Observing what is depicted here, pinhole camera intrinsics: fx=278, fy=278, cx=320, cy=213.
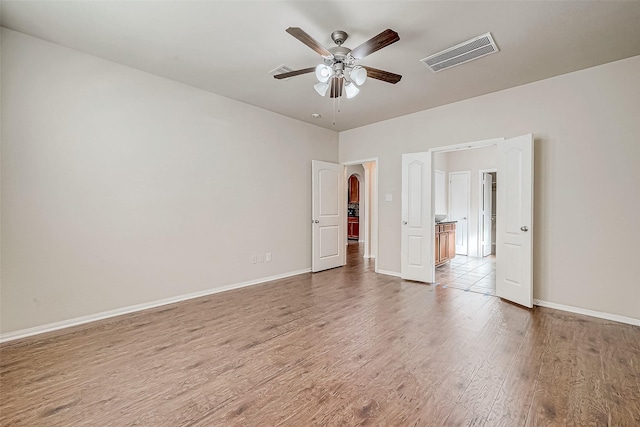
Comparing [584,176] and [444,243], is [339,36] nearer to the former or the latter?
[584,176]

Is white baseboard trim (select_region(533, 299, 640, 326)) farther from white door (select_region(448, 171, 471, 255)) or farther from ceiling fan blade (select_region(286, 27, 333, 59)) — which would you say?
ceiling fan blade (select_region(286, 27, 333, 59))

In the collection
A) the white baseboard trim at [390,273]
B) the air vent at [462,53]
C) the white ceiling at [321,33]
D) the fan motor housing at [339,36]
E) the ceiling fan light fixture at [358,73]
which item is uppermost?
the white ceiling at [321,33]

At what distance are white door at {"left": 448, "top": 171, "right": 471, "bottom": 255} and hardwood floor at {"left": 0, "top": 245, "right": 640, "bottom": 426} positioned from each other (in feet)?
12.9

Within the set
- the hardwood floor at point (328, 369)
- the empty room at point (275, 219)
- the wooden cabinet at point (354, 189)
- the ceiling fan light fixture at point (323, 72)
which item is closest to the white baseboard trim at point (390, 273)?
the empty room at point (275, 219)

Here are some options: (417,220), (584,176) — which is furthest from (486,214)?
(584,176)

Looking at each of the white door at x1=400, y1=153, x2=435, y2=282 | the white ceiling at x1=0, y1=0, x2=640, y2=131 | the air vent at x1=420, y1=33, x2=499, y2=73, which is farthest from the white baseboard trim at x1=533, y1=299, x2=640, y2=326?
the air vent at x1=420, y1=33, x2=499, y2=73

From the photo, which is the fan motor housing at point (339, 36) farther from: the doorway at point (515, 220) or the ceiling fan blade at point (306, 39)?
the doorway at point (515, 220)

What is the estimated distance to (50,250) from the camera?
2.82 meters

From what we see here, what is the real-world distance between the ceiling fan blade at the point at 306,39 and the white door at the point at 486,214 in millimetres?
6102

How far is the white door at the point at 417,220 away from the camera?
459 centimetres

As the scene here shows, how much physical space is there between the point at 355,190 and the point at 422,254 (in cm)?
572

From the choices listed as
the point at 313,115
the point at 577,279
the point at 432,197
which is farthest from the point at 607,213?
the point at 313,115

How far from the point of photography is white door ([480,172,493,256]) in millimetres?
6953

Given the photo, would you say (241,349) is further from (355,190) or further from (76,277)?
(355,190)
